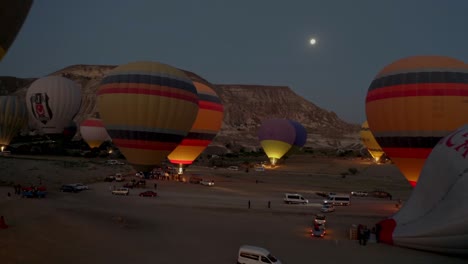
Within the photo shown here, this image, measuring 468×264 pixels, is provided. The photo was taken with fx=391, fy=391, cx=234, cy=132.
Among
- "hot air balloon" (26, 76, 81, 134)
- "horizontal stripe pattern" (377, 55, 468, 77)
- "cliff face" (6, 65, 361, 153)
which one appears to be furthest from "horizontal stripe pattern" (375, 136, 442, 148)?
"cliff face" (6, 65, 361, 153)

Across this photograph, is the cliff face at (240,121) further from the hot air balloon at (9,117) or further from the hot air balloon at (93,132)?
the hot air balloon at (9,117)

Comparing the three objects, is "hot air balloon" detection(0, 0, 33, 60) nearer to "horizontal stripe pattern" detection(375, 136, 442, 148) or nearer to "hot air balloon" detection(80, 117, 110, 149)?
"horizontal stripe pattern" detection(375, 136, 442, 148)

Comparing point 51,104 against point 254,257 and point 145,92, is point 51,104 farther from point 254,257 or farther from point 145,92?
point 254,257

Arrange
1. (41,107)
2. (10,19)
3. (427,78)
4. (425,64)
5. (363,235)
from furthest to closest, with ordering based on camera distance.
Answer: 1. (41,107)
2. (425,64)
3. (427,78)
4. (363,235)
5. (10,19)

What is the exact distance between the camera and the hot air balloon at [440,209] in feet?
46.2

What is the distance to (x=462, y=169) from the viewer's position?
15.1 metres

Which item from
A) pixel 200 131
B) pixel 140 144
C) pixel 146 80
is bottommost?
pixel 140 144

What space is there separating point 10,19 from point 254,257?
1005 centimetres

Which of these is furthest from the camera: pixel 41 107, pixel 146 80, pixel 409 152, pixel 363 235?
pixel 41 107

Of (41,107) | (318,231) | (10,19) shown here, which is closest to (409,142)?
(318,231)

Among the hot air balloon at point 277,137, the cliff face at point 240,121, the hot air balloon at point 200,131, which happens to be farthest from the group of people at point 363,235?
the cliff face at point 240,121

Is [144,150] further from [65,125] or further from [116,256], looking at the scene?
[65,125]

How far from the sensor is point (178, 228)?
18.9 m

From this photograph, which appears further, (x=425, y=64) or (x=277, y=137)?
(x=277, y=137)
